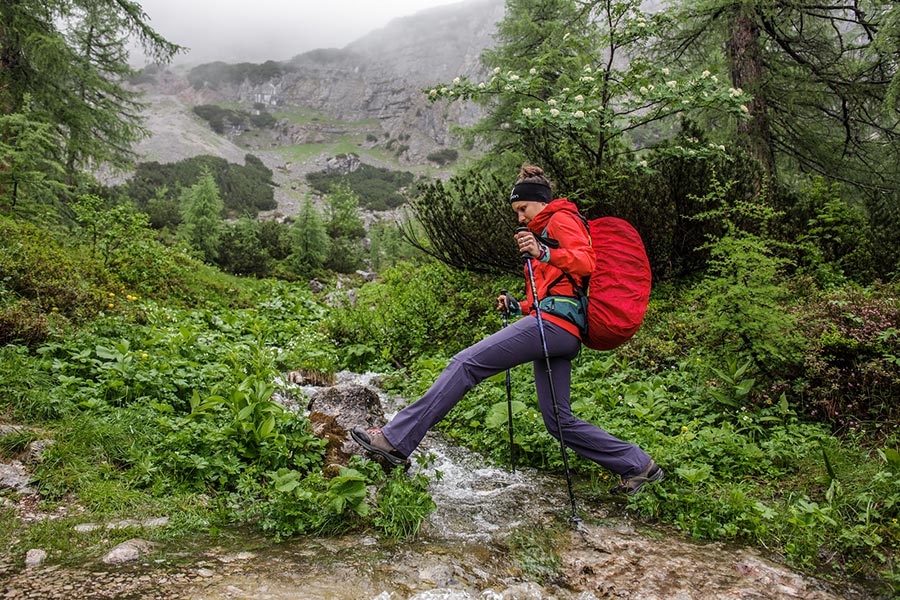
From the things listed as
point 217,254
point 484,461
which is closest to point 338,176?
point 217,254

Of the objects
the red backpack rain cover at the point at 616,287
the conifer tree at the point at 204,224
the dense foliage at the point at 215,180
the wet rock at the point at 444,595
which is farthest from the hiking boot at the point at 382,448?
the dense foliage at the point at 215,180

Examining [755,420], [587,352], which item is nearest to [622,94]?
[587,352]

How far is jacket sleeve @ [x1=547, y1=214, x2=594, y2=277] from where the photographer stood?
3.31m

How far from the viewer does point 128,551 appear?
2.48 metres

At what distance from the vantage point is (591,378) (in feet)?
19.6

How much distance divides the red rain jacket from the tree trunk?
337 inches

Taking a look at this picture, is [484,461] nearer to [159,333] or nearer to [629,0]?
[159,333]

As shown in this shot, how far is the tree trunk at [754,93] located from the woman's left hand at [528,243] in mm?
8921

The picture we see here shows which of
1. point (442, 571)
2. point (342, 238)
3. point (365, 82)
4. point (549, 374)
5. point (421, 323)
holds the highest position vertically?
point (365, 82)

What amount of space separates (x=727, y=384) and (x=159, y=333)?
6.50 m

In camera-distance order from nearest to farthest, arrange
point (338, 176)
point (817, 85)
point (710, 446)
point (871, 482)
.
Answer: point (871, 482)
point (710, 446)
point (817, 85)
point (338, 176)

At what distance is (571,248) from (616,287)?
47cm

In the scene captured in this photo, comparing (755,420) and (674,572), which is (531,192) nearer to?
(674,572)

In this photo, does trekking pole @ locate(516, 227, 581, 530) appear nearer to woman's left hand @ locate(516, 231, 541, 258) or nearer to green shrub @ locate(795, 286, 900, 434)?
woman's left hand @ locate(516, 231, 541, 258)
